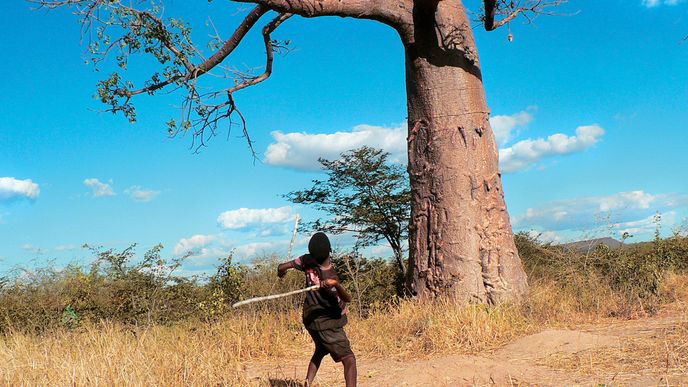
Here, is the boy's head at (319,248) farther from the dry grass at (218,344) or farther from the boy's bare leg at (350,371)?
the dry grass at (218,344)

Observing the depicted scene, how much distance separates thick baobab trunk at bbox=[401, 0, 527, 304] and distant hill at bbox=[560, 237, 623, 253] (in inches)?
104

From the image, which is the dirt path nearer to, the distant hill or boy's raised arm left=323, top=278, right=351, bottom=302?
boy's raised arm left=323, top=278, right=351, bottom=302

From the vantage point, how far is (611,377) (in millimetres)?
4777

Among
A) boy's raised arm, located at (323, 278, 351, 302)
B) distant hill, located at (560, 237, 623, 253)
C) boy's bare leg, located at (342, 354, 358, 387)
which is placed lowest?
boy's bare leg, located at (342, 354, 358, 387)

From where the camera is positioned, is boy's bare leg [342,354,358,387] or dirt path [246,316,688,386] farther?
dirt path [246,316,688,386]

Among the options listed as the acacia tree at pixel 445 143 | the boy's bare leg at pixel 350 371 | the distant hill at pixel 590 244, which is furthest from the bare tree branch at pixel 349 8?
the distant hill at pixel 590 244

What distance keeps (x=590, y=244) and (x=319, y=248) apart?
6739 millimetres

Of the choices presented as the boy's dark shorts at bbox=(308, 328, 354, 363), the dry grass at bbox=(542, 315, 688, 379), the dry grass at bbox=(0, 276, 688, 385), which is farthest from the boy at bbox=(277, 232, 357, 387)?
the dry grass at bbox=(542, 315, 688, 379)

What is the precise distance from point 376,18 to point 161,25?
2.80 metres

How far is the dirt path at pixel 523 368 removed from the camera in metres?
4.83

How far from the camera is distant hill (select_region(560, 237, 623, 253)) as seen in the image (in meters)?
10.0

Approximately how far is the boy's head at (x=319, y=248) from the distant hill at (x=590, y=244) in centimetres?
651

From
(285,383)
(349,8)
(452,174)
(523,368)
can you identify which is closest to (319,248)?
(285,383)

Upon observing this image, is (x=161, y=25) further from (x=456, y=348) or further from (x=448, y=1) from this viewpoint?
(x=456, y=348)
